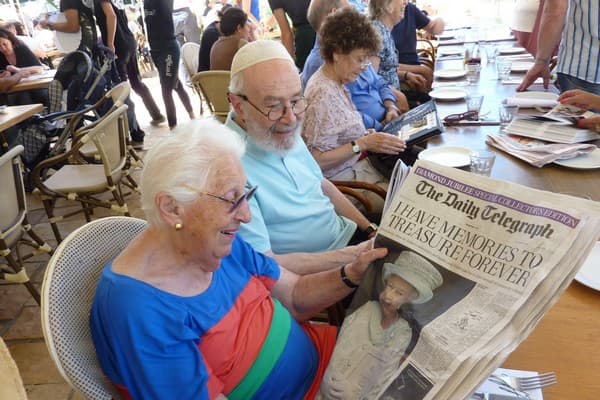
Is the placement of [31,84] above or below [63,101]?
above

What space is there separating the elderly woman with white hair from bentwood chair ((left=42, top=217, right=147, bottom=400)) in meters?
0.03

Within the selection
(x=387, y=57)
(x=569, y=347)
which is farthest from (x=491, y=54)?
(x=569, y=347)

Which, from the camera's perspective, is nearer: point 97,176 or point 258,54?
point 258,54

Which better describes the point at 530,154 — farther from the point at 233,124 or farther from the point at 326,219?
the point at 233,124

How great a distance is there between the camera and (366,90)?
8.33 feet

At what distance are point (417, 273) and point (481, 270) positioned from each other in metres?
0.11

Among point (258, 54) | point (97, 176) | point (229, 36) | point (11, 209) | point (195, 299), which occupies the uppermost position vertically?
point (258, 54)

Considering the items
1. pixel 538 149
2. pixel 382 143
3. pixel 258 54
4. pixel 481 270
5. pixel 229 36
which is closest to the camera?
pixel 481 270

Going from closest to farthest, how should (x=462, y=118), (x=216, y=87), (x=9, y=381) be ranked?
(x=9, y=381) < (x=462, y=118) < (x=216, y=87)

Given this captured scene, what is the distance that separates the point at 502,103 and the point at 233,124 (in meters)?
1.39

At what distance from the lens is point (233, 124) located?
142cm

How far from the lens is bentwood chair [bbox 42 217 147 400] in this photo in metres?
0.82

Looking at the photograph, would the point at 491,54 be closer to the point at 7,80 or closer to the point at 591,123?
the point at 591,123

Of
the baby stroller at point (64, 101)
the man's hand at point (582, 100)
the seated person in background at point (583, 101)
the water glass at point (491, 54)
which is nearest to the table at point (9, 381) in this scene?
the seated person in background at point (583, 101)
